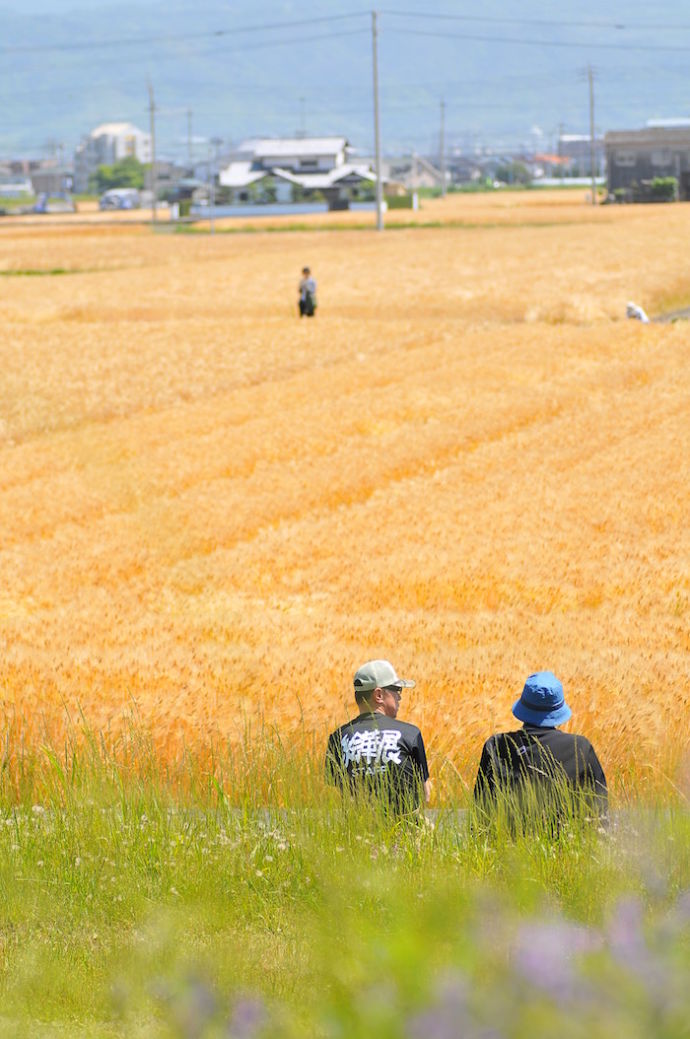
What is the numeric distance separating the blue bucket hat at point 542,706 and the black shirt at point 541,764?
0.13 ft

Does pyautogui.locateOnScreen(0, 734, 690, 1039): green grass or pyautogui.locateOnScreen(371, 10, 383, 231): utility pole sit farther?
pyautogui.locateOnScreen(371, 10, 383, 231): utility pole

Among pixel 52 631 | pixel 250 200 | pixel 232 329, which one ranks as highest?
pixel 250 200

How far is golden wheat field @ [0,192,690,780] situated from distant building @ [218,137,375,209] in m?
115

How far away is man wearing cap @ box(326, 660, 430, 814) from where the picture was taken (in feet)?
21.1

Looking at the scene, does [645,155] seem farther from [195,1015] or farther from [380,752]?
[195,1015]

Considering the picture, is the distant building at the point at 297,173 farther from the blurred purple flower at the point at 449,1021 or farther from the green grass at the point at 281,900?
the blurred purple flower at the point at 449,1021

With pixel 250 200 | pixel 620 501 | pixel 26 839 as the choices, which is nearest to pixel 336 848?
pixel 26 839

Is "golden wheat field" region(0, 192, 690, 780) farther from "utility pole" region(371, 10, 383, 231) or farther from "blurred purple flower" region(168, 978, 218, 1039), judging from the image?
"utility pole" region(371, 10, 383, 231)

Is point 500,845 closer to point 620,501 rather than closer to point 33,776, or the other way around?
point 33,776

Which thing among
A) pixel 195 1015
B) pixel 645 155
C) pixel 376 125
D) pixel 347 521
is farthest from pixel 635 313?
pixel 645 155

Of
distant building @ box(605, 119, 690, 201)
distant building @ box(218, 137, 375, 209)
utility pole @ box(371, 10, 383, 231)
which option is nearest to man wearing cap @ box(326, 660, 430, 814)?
utility pole @ box(371, 10, 383, 231)

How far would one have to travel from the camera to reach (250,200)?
513ft

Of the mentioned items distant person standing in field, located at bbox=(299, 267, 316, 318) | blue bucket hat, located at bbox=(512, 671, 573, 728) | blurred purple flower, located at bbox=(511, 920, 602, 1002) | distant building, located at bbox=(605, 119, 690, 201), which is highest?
distant building, located at bbox=(605, 119, 690, 201)

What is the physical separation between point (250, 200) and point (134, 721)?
152680 millimetres
